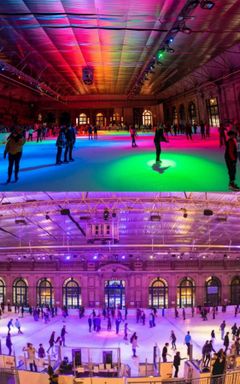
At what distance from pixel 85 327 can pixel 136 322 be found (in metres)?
3.44

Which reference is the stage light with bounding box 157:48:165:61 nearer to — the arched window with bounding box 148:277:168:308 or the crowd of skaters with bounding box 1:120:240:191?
the crowd of skaters with bounding box 1:120:240:191

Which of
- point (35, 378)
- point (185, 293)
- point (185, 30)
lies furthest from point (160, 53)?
point (185, 293)

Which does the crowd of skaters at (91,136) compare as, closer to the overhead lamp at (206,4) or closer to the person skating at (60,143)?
the person skating at (60,143)

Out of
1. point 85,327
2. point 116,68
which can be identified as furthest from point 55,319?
point 116,68

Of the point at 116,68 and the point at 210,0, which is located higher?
the point at 210,0

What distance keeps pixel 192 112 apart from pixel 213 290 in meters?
31.1

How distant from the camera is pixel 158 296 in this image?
1319 inches

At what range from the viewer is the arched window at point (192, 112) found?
165 inches

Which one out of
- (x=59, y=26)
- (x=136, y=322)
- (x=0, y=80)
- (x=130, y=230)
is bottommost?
(x=136, y=322)

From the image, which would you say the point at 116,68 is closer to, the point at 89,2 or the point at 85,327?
the point at 89,2

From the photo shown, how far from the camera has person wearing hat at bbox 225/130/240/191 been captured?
4.08m

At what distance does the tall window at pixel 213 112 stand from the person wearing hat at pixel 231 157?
0.15m

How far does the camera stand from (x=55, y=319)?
29.9 metres

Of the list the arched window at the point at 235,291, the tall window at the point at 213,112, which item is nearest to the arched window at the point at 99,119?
the tall window at the point at 213,112
